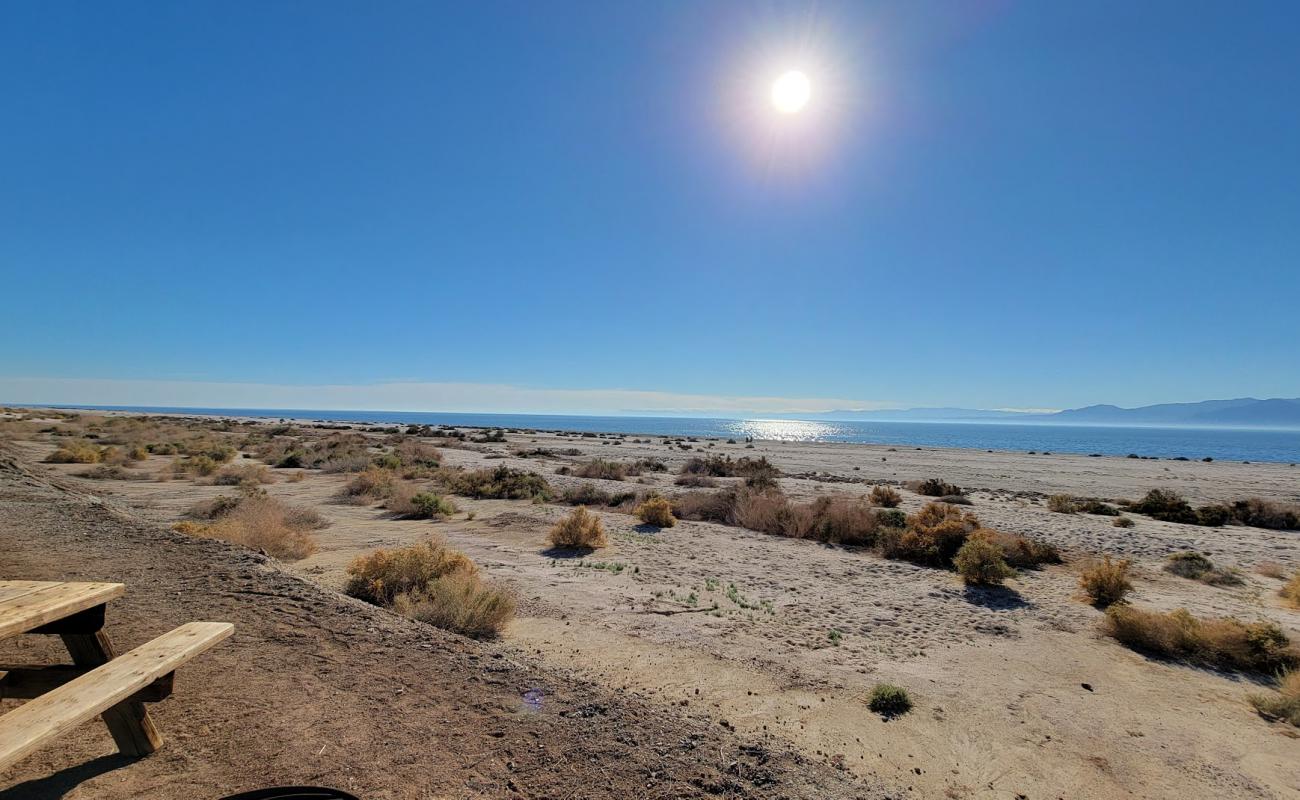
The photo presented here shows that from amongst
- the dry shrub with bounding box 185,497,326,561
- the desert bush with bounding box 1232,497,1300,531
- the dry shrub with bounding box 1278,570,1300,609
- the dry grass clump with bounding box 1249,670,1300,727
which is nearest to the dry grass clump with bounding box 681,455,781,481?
the desert bush with bounding box 1232,497,1300,531

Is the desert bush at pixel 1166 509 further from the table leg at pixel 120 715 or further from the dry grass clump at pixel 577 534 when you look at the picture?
the table leg at pixel 120 715

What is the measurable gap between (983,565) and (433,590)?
9.03 metres

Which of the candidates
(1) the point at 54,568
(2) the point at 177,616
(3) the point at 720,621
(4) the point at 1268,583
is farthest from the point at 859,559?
(1) the point at 54,568

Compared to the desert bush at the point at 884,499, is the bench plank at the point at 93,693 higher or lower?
higher

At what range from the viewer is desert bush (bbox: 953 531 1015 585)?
32.2ft

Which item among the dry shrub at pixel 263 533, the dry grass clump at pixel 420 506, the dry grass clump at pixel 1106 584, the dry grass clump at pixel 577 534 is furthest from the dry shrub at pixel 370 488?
the dry grass clump at pixel 1106 584

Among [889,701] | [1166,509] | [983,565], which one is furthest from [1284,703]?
[1166,509]

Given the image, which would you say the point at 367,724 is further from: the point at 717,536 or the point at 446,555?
the point at 717,536

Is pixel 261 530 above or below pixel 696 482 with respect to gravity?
above

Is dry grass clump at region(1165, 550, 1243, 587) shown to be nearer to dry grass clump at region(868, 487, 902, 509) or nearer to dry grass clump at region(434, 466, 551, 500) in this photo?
dry grass clump at region(868, 487, 902, 509)

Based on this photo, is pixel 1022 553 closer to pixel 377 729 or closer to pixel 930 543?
pixel 930 543

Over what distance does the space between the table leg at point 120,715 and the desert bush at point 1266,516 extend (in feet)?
84.3

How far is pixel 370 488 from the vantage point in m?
17.7

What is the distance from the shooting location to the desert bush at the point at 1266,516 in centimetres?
1727
